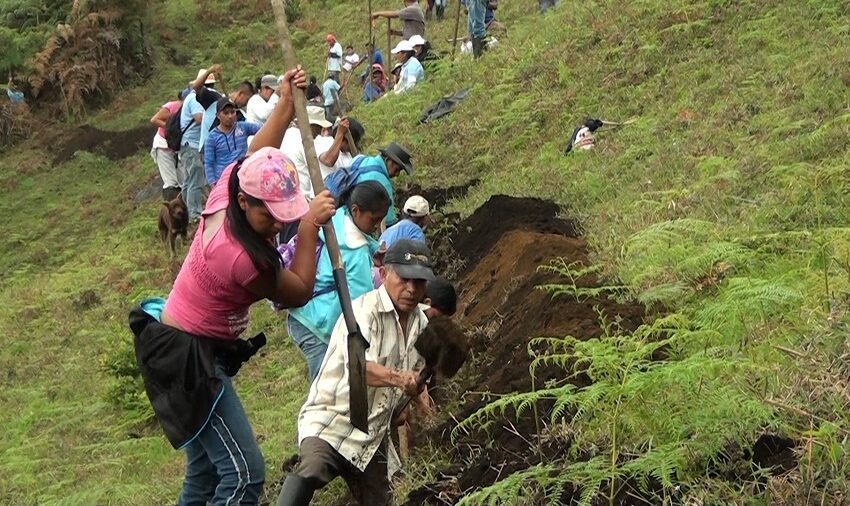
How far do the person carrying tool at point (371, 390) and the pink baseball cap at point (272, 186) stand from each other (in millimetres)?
825

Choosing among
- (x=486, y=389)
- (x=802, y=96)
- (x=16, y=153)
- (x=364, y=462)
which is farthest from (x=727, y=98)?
(x=16, y=153)

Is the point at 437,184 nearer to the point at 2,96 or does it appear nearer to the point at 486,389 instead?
the point at 486,389

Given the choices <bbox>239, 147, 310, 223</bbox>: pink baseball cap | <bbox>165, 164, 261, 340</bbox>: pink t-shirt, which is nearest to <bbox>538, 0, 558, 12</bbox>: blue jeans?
Answer: <bbox>165, 164, 261, 340</bbox>: pink t-shirt

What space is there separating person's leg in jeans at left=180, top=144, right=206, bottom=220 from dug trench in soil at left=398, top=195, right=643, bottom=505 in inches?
191

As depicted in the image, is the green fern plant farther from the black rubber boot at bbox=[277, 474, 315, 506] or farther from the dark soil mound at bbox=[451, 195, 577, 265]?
the dark soil mound at bbox=[451, 195, 577, 265]

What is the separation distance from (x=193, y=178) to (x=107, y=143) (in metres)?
10.1

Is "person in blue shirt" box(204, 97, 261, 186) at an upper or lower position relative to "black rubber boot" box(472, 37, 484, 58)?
upper

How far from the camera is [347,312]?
5.29 metres

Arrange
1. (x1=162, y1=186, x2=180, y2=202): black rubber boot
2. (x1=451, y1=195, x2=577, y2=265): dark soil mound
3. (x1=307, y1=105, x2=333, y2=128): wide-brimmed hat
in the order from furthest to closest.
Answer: (x1=162, y1=186, x2=180, y2=202): black rubber boot, (x1=307, y1=105, x2=333, y2=128): wide-brimmed hat, (x1=451, y1=195, x2=577, y2=265): dark soil mound

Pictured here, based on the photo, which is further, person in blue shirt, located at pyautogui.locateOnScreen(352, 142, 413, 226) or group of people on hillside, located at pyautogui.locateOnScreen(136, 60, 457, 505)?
person in blue shirt, located at pyautogui.locateOnScreen(352, 142, 413, 226)

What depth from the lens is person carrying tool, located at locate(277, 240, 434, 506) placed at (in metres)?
5.16

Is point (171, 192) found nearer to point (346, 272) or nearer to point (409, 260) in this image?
point (346, 272)

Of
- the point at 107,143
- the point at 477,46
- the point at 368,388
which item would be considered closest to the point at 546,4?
the point at 477,46

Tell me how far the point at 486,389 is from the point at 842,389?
2613 millimetres
